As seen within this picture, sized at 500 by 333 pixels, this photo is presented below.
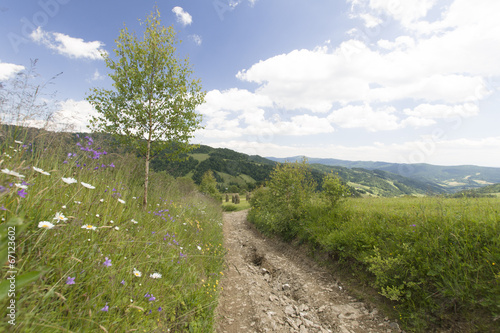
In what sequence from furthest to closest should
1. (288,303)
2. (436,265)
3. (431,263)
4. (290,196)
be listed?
(290,196) < (288,303) < (431,263) < (436,265)

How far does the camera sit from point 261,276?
7.22 meters

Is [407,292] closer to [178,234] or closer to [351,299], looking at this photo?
[351,299]

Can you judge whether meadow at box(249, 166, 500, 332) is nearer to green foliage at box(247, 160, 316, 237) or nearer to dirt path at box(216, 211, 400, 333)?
dirt path at box(216, 211, 400, 333)

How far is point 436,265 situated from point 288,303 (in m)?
3.58

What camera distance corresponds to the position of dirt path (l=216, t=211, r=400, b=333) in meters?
4.44

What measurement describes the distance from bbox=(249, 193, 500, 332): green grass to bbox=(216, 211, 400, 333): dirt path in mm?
725

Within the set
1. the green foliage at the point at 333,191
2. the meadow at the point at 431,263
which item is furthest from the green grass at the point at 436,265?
the green foliage at the point at 333,191

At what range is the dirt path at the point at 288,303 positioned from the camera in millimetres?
4441

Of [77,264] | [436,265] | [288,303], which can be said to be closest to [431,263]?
[436,265]

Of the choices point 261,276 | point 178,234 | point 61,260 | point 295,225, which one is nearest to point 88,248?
point 61,260

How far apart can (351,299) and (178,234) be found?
16.6 feet

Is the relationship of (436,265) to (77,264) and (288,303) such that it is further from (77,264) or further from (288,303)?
(77,264)

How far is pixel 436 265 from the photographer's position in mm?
4469

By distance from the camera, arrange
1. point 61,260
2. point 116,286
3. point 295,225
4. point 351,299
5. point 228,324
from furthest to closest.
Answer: point 295,225, point 351,299, point 228,324, point 116,286, point 61,260
